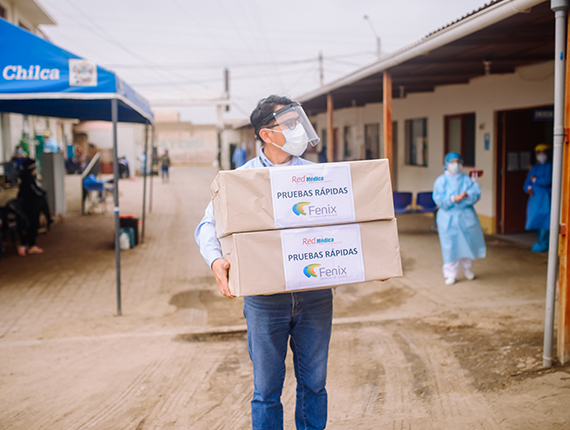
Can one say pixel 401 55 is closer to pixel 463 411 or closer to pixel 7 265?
pixel 463 411

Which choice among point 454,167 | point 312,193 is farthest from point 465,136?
point 312,193

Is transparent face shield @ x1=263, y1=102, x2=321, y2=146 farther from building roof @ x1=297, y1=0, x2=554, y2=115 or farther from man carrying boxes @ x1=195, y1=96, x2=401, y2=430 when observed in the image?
building roof @ x1=297, y1=0, x2=554, y2=115

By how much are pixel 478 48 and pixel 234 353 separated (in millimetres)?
4991

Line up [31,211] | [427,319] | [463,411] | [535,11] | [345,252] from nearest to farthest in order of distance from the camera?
[345,252] → [463,411] → [535,11] → [427,319] → [31,211]

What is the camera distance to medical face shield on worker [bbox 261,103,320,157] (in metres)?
2.59

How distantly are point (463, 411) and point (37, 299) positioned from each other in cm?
505

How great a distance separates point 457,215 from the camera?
21.5 feet

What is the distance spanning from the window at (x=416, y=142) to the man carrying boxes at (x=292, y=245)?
11034 mm

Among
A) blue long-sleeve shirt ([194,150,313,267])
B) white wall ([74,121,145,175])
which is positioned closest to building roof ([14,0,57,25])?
white wall ([74,121,145,175])

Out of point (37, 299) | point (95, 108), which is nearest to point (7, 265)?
point (37, 299)

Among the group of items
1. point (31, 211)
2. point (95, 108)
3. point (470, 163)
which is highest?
point (95, 108)

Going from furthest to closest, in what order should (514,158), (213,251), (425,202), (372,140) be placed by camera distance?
(372,140) → (425,202) → (514,158) → (213,251)

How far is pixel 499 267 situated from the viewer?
7.44 metres

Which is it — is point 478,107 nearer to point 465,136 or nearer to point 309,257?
point 465,136
